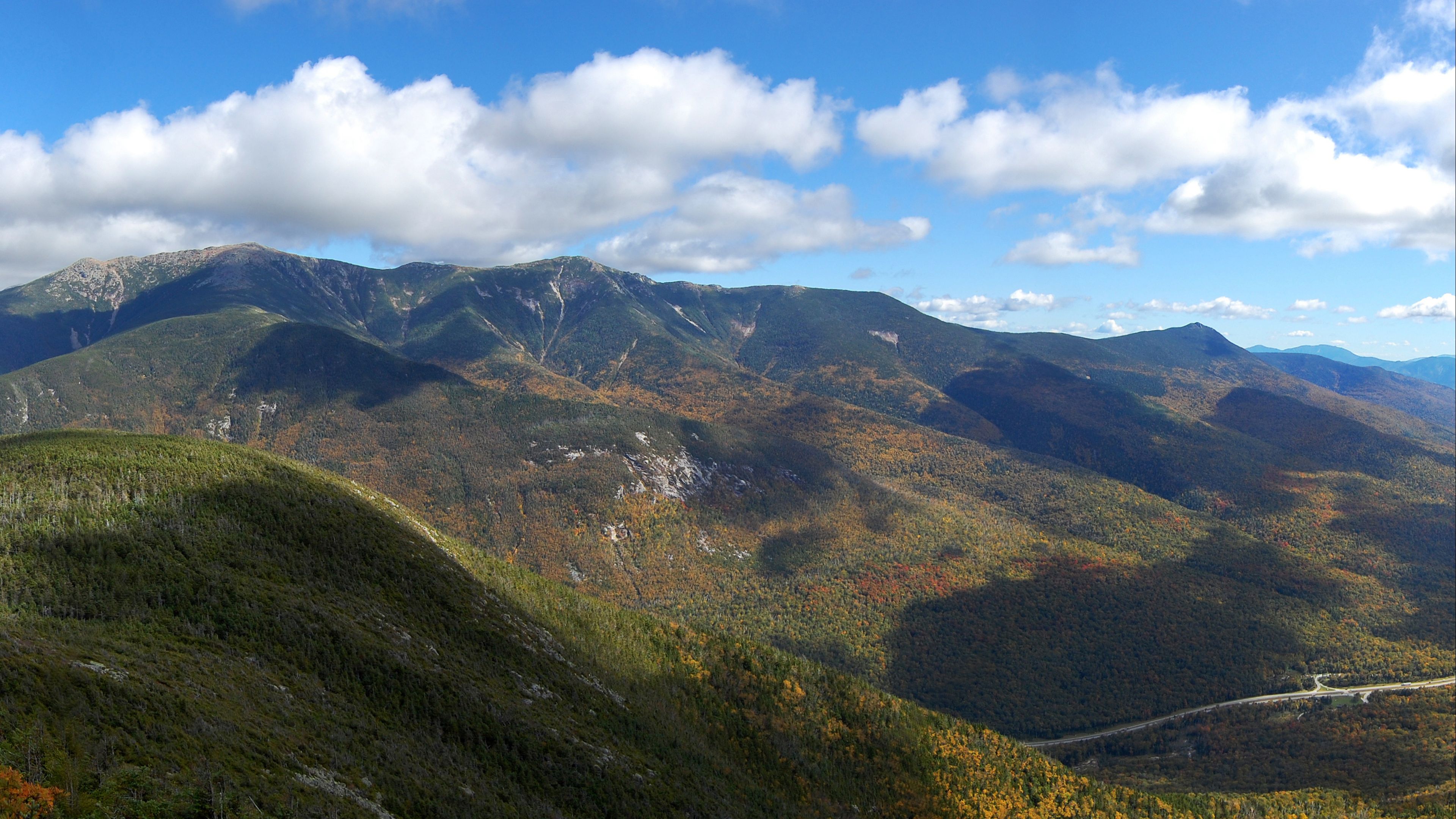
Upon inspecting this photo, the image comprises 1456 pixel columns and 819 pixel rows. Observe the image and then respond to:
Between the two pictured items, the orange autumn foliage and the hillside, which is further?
the hillside

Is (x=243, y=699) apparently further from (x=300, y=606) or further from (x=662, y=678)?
(x=662, y=678)

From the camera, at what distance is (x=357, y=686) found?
82312mm

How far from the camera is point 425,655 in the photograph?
98438 mm

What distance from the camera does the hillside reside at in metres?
53.4

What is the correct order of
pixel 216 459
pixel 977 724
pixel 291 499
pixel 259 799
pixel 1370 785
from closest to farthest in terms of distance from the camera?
pixel 259 799 → pixel 291 499 → pixel 216 459 → pixel 1370 785 → pixel 977 724

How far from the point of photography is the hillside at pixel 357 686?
53.4 metres

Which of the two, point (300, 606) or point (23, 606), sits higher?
point (23, 606)

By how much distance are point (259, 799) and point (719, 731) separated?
99.3 meters

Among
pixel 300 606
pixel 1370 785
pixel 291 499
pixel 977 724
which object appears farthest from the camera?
pixel 977 724

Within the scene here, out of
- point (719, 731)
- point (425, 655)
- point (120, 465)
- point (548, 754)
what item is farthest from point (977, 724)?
point (120, 465)

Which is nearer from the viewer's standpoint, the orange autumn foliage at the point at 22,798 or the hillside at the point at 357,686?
the orange autumn foliage at the point at 22,798

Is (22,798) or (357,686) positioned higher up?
(22,798)

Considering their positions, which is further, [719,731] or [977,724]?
[977,724]

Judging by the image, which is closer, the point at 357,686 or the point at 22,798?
the point at 22,798
